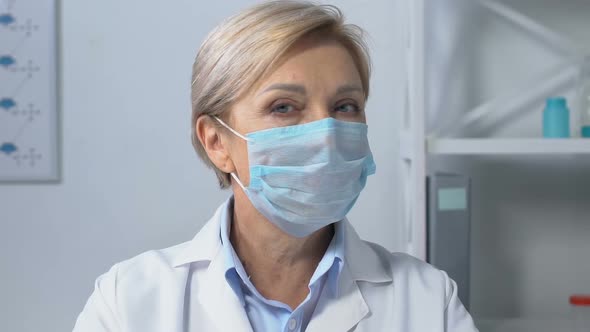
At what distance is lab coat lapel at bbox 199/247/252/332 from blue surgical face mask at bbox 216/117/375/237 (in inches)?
5.7

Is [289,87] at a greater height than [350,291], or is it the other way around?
[289,87]

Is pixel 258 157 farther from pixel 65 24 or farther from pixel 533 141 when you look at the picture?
pixel 65 24

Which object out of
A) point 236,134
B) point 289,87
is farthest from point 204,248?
point 289,87

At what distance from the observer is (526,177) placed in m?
1.61

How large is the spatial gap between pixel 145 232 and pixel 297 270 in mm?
672

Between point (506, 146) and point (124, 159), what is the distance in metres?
0.94

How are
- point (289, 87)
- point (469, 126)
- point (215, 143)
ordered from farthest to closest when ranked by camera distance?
point (469, 126) → point (215, 143) → point (289, 87)

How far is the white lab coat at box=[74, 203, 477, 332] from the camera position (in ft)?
3.32

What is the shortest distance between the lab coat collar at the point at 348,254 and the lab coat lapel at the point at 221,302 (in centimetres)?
3

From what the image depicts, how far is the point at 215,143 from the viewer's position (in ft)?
3.56

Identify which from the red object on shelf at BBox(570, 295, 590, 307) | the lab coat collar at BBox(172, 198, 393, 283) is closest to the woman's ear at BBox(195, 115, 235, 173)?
the lab coat collar at BBox(172, 198, 393, 283)

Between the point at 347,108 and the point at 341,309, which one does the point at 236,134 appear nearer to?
the point at 347,108

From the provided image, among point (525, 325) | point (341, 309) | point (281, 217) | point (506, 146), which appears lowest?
point (525, 325)

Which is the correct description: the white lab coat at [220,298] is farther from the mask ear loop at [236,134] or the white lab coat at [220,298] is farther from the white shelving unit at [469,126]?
the white shelving unit at [469,126]
